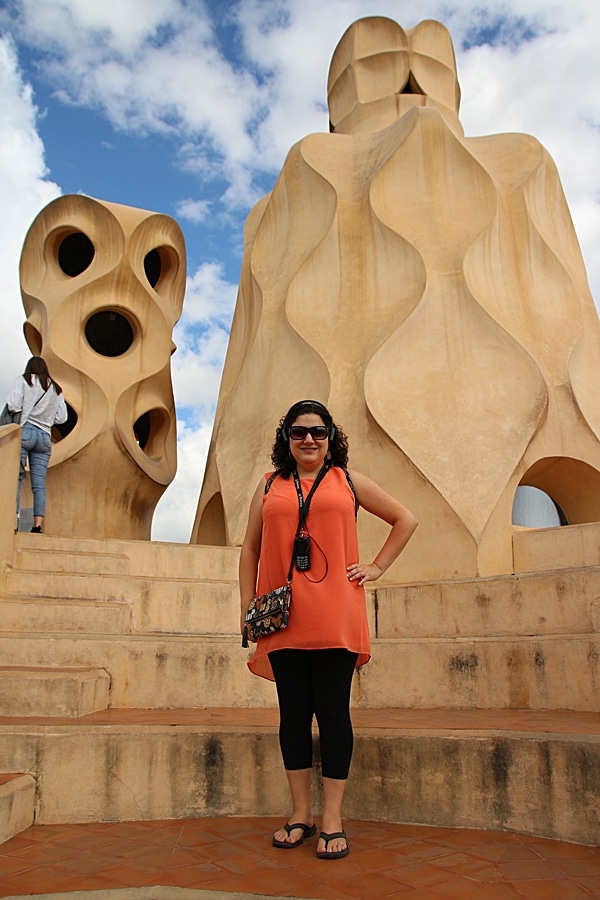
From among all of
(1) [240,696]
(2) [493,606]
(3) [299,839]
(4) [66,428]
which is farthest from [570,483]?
(4) [66,428]

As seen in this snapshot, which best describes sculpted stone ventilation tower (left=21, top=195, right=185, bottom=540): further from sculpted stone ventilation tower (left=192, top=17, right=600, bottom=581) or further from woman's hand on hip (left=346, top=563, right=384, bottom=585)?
woman's hand on hip (left=346, top=563, right=384, bottom=585)

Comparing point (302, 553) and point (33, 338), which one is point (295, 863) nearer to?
point (302, 553)

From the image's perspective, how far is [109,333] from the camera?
12766 mm

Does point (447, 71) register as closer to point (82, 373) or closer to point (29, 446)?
point (82, 373)

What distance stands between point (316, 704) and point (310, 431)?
976 millimetres

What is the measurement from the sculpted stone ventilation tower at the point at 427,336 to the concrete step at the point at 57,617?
3.56 metres

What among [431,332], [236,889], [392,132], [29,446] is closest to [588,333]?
[431,332]

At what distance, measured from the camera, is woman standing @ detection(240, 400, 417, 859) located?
2.52 m

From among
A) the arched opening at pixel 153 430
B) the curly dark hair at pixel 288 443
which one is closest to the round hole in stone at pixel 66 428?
the arched opening at pixel 153 430

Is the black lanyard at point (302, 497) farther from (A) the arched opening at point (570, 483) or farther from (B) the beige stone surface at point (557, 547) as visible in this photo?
(A) the arched opening at point (570, 483)

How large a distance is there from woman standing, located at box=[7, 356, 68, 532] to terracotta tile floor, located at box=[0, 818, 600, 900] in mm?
3979

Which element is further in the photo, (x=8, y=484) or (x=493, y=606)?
(x=8, y=484)

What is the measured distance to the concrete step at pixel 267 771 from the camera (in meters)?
2.81

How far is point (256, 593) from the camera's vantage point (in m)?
2.81
